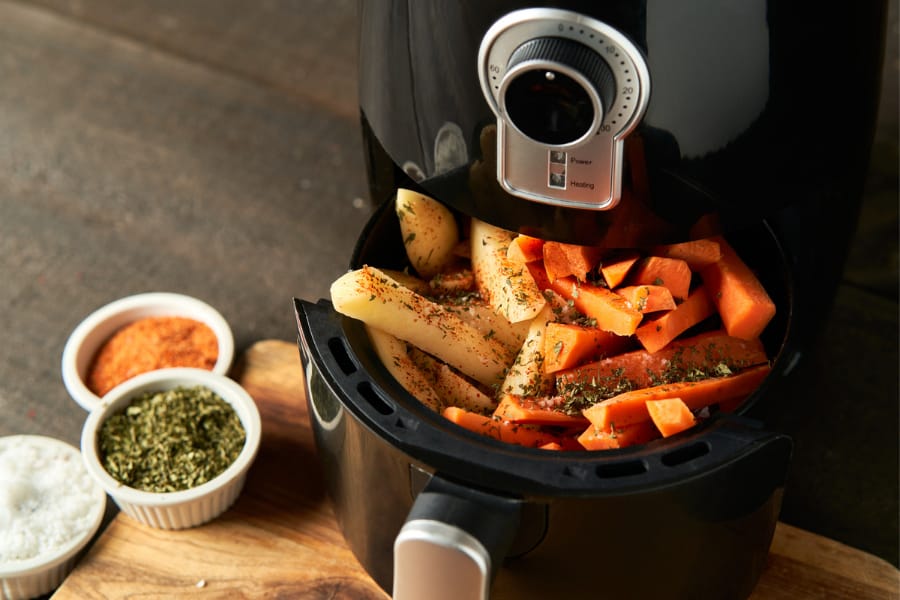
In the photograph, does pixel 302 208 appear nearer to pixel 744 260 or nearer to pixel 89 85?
pixel 89 85

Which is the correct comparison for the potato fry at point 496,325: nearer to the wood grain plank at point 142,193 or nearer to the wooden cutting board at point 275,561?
the wooden cutting board at point 275,561

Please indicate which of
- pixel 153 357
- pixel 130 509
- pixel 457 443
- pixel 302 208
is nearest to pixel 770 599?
pixel 457 443

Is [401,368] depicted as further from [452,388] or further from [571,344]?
[571,344]

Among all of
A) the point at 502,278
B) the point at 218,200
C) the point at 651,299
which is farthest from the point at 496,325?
the point at 218,200

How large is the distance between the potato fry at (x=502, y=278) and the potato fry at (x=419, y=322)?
0.05 m

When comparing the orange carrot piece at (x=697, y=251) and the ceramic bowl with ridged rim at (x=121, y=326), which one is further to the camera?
the ceramic bowl with ridged rim at (x=121, y=326)

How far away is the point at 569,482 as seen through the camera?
0.88 m

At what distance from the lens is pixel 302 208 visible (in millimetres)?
1707

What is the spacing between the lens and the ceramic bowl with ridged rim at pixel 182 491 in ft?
3.85

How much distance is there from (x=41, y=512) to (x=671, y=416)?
732 millimetres

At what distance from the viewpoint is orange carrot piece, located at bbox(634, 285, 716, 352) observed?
104 centimetres

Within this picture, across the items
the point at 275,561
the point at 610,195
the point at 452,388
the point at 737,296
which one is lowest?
the point at 275,561

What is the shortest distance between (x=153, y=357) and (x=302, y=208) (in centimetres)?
41

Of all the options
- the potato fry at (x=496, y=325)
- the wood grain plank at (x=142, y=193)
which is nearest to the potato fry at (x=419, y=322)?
the potato fry at (x=496, y=325)
